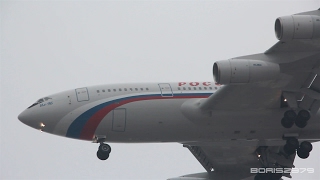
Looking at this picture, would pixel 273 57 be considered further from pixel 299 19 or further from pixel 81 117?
pixel 81 117

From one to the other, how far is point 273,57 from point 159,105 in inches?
242

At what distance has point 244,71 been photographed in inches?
1294

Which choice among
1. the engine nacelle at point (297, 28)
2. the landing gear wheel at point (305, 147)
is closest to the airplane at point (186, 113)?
the landing gear wheel at point (305, 147)

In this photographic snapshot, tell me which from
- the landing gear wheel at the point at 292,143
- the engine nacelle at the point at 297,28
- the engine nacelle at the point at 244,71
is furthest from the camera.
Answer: the landing gear wheel at the point at 292,143

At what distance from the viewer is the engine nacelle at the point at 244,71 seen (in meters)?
32.8

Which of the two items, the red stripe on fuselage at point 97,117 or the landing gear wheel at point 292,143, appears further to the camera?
the landing gear wheel at point 292,143

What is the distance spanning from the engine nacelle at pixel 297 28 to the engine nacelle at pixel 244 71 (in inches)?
66.0

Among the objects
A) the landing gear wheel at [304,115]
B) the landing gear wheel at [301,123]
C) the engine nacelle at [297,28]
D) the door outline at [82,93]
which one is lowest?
the landing gear wheel at [301,123]

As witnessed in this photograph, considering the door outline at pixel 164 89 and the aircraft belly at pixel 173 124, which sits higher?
the door outline at pixel 164 89

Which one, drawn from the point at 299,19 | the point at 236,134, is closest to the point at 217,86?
the point at 236,134

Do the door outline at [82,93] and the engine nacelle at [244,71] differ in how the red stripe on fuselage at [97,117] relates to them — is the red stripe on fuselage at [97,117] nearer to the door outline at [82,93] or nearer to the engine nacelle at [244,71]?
the door outline at [82,93]

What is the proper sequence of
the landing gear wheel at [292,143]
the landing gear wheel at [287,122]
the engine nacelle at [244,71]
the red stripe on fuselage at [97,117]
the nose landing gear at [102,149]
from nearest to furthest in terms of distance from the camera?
1. the engine nacelle at [244,71]
2. the landing gear wheel at [287,122]
3. the red stripe on fuselage at [97,117]
4. the nose landing gear at [102,149]
5. the landing gear wheel at [292,143]

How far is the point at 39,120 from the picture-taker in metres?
36.2

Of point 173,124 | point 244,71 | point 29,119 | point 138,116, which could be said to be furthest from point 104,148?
point 244,71
